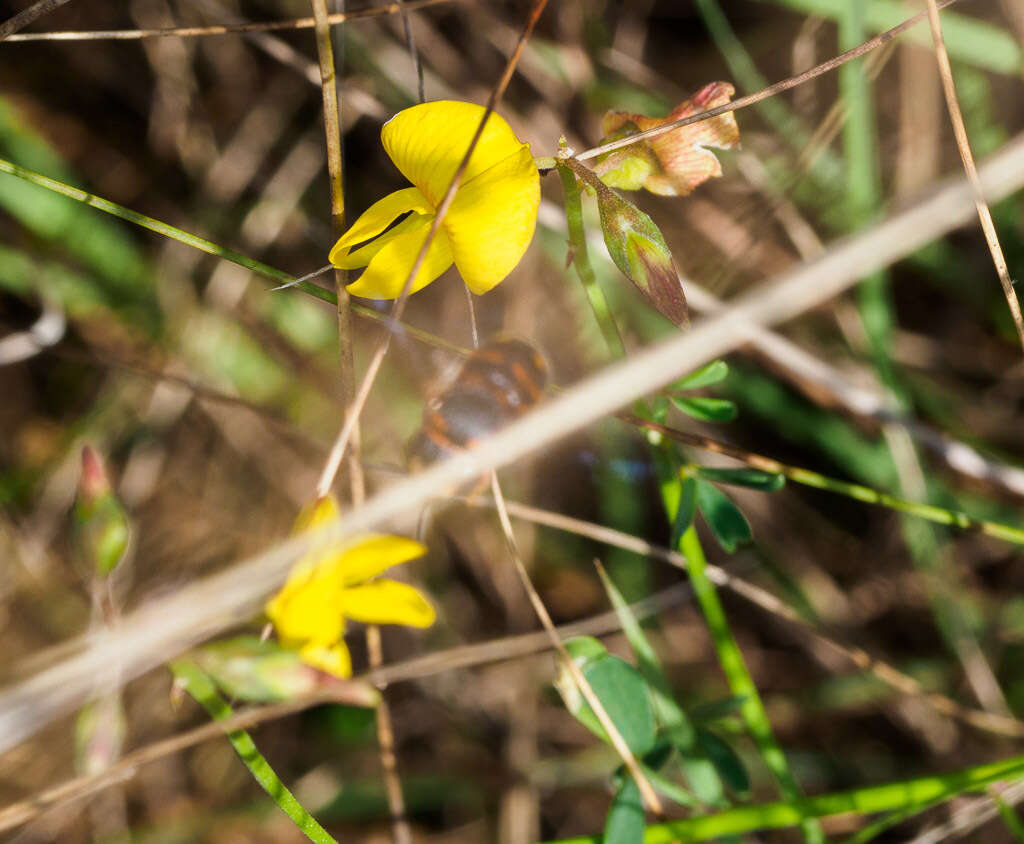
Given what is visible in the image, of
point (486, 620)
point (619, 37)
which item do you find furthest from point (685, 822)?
point (619, 37)

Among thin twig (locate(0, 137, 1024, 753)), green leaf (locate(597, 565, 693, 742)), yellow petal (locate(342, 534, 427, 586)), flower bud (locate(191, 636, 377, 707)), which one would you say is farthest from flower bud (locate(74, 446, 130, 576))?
green leaf (locate(597, 565, 693, 742))

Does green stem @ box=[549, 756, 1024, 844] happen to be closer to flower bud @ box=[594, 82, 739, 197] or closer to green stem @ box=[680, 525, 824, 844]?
green stem @ box=[680, 525, 824, 844]

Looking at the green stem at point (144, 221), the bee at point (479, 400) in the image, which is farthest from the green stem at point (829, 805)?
the green stem at point (144, 221)

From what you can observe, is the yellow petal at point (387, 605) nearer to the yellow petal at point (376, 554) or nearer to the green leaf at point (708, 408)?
the yellow petal at point (376, 554)

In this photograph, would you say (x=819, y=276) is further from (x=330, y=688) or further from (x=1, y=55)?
(x=1, y=55)

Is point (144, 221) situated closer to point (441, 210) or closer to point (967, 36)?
point (441, 210)

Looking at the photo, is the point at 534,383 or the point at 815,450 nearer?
the point at 534,383

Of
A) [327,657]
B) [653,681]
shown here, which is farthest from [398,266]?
[653,681]
